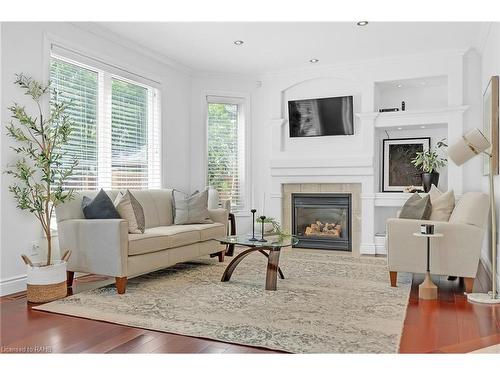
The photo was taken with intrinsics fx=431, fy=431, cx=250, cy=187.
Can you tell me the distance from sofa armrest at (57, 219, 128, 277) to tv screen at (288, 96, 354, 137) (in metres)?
3.59

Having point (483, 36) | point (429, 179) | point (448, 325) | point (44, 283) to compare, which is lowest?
point (448, 325)

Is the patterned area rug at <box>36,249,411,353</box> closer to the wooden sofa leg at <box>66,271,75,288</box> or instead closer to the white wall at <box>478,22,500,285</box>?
the wooden sofa leg at <box>66,271,75,288</box>

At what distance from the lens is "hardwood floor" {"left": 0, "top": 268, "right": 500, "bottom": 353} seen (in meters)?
2.47

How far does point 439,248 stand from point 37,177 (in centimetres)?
374

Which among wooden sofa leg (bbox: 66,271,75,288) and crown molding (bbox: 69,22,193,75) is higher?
crown molding (bbox: 69,22,193,75)

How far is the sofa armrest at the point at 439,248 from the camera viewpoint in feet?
12.0

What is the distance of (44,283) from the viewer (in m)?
3.48

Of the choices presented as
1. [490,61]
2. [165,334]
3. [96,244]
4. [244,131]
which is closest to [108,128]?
[96,244]

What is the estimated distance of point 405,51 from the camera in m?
5.68

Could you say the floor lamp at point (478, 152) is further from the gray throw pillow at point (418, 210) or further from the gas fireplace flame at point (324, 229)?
the gas fireplace flame at point (324, 229)

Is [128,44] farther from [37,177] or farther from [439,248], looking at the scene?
[439,248]

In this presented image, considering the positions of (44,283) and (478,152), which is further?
(478,152)

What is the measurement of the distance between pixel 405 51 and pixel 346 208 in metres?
2.27

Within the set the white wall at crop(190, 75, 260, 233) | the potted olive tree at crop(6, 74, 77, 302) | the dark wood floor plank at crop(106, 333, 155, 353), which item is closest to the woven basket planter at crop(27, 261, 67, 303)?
the potted olive tree at crop(6, 74, 77, 302)
